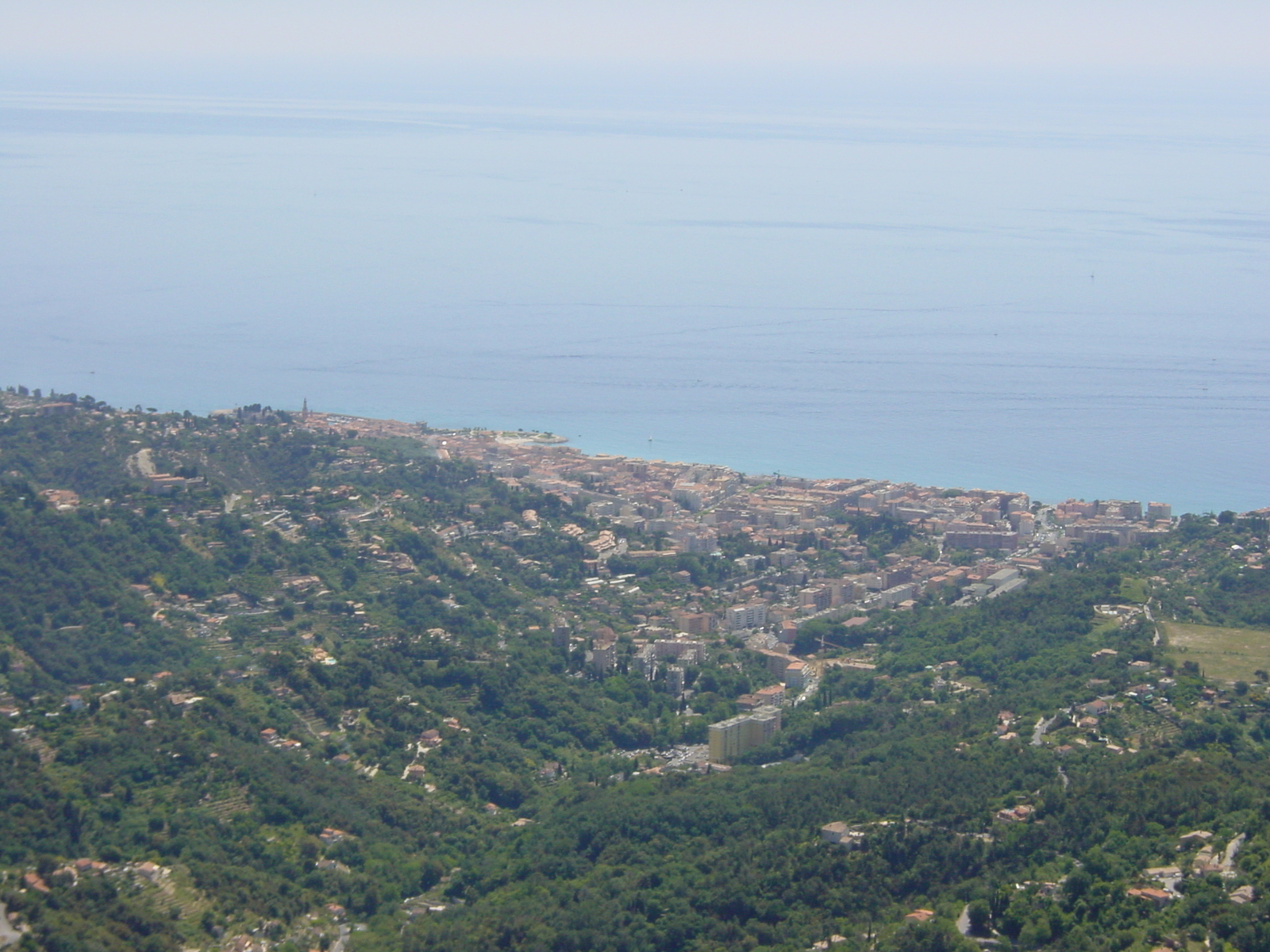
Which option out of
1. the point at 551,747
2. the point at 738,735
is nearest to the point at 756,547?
the point at 738,735

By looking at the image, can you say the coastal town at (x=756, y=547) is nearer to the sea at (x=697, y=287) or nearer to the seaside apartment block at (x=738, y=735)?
the seaside apartment block at (x=738, y=735)

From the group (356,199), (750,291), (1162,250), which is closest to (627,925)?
(750,291)

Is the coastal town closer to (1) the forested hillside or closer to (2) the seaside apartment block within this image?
(2) the seaside apartment block

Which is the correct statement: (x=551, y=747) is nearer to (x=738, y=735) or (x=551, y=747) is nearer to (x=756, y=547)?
(x=738, y=735)

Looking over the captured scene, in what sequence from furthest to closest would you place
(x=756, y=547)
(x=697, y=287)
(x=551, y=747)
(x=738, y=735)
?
(x=697, y=287) < (x=756, y=547) < (x=551, y=747) < (x=738, y=735)

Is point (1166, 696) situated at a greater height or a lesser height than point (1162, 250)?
lesser

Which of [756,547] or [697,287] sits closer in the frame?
[756,547]

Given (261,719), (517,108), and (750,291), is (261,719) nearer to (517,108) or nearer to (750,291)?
(750,291)
